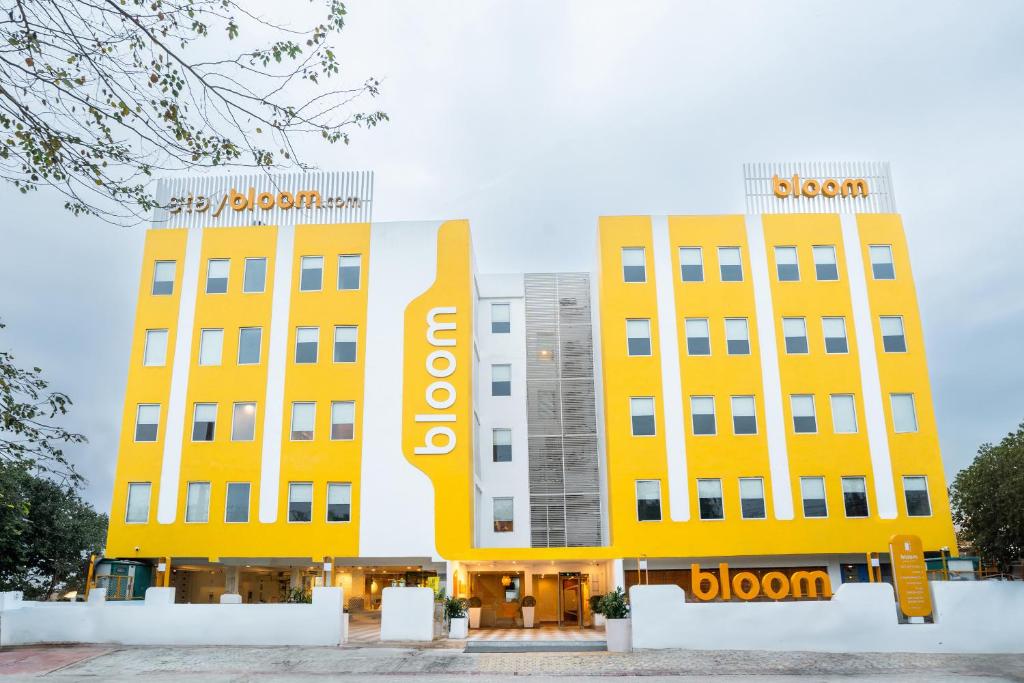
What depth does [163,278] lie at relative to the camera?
29281 mm

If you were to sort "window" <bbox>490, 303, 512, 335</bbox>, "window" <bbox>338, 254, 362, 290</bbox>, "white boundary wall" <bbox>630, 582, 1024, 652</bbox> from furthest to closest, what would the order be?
"window" <bbox>490, 303, 512, 335</bbox> < "window" <bbox>338, 254, 362, 290</bbox> < "white boundary wall" <bbox>630, 582, 1024, 652</bbox>

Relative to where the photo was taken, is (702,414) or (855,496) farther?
(702,414)

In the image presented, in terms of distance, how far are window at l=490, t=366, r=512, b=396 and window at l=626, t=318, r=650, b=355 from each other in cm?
643

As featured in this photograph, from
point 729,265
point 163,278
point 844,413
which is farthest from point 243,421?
point 844,413

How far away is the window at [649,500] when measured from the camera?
26.6 metres

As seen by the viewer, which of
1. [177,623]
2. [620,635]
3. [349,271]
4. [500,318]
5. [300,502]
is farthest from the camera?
[500,318]

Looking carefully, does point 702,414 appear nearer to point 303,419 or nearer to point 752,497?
point 752,497

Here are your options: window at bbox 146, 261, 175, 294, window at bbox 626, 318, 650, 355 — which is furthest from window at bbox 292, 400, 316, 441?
window at bbox 626, 318, 650, 355

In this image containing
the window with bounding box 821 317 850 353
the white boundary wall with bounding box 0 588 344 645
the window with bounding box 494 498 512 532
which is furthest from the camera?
the window with bounding box 494 498 512 532

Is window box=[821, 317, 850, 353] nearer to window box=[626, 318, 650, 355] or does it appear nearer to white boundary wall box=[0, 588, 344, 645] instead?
window box=[626, 318, 650, 355]

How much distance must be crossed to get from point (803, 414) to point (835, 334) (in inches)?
128

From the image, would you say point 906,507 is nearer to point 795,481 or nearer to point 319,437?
point 795,481

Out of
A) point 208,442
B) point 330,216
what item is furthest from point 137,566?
point 330,216

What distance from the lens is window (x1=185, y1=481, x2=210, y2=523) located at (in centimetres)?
2670
